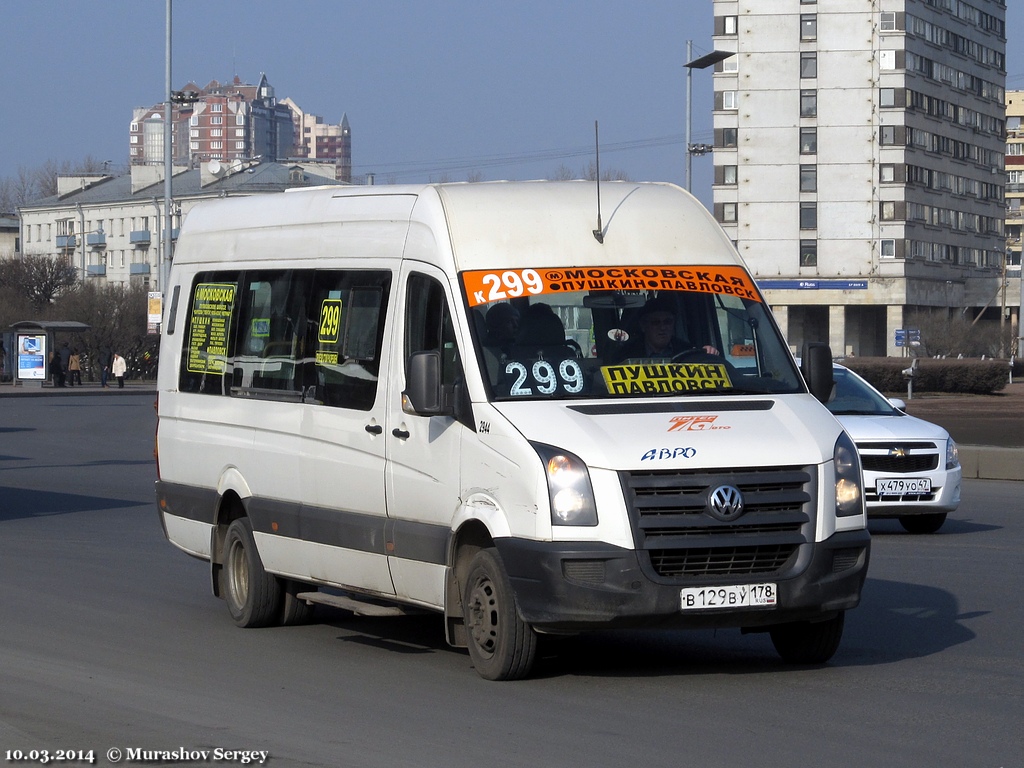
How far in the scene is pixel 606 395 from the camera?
A: 26.6 ft

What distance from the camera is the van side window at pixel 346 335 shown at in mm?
8945

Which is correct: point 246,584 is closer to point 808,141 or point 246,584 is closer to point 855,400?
point 855,400

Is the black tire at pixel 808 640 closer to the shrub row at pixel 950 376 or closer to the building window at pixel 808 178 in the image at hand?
the shrub row at pixel 950 376

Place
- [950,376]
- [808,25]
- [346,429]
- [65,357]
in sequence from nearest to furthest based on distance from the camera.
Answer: [346,429], [950,376], [65,357], [808,25]

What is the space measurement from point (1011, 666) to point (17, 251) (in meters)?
155

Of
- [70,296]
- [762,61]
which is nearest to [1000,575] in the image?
[70,296]

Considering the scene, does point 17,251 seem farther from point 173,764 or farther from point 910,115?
point 173,764

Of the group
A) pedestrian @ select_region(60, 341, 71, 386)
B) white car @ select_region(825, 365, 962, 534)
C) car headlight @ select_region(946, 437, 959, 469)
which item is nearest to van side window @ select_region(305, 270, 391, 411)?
white car @ select_region(825, 365, 962, 534)

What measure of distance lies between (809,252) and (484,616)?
10260 cm

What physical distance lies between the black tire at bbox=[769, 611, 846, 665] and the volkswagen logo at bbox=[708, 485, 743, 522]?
107cm

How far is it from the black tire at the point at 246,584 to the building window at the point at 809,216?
10039 cm

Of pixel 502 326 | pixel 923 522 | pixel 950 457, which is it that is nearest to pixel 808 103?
pixel 923 522

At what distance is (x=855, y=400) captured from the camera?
17078 mm

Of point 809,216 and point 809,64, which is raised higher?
point 809,64
